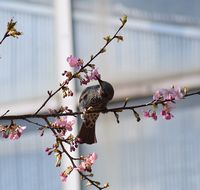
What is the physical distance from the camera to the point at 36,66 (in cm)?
200

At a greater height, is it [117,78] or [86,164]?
[117,78]

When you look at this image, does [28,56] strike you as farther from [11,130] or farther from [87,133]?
[11,130]

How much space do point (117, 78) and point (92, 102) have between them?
932 millimetres

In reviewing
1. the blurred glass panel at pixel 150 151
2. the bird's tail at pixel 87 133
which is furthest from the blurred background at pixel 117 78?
the bird's tail at pixel 87 133

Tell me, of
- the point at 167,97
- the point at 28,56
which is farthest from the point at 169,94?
the point at 28,56

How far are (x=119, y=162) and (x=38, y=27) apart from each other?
47 centimetres

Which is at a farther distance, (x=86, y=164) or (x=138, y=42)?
(x=138, y=42)

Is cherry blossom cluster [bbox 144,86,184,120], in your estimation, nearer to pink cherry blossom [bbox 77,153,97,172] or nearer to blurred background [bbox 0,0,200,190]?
pink cherry blossom [bbox 77,153,97,172]

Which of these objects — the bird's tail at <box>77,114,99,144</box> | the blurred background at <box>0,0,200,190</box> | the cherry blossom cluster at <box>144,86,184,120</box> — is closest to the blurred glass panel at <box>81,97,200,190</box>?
the blurred background at <box>0,0,200,190</box>

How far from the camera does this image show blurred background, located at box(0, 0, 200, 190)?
5.88ft

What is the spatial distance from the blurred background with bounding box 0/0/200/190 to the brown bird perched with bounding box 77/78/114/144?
800 millimetres

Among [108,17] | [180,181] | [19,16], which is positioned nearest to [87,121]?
[180,181]

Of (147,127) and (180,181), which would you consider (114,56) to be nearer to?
(147,127)

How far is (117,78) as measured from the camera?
189 cm
